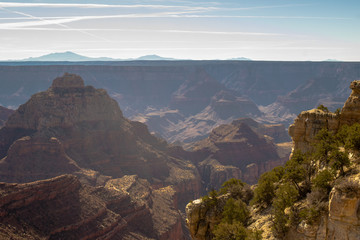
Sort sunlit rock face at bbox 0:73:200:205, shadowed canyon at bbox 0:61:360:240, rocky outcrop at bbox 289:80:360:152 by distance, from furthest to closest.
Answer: sunlit rock face at bbox 0:73:200:205 → shadowed canyon at bbox 0:61:360:240 → rocky outcrop at bbox 289:80:360:152

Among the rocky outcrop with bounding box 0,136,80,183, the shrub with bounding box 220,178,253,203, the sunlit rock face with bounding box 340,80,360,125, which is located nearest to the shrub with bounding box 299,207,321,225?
the sunlit rock face with bounding box 340,80,360,125

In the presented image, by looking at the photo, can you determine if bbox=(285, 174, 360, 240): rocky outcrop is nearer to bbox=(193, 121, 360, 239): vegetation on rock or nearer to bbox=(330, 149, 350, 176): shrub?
bbox=(193, 121, 360, 239): vegetation on rock

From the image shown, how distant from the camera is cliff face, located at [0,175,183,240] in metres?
64.0

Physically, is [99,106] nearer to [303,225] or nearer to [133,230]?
[133,230]

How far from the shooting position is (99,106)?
143125 millimetres

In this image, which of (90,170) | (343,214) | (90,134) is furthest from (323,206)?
(90,134)

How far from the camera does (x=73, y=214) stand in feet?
234

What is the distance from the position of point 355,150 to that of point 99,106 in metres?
123

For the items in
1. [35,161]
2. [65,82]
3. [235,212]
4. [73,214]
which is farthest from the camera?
[65,82]

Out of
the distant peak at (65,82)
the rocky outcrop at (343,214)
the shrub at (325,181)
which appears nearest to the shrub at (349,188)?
the rocky outcrop at (343,214)

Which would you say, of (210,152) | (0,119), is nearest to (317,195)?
(210,152)

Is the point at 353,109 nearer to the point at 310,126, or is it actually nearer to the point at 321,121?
the point at 321,121

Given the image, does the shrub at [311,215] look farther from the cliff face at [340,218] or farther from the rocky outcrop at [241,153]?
the rocky outcrop at [241,153]

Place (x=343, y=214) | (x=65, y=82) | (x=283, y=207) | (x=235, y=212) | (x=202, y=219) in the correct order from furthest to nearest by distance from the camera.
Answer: (x=65, y=82)
(x=202, y=219)
(x=235, y=212)
(x=283, y=207)
(x=343, y=214)
